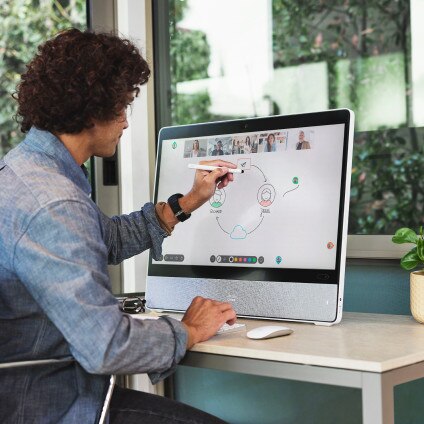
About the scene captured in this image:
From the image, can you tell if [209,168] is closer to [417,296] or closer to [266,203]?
[266,203]

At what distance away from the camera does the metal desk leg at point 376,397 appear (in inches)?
55.4

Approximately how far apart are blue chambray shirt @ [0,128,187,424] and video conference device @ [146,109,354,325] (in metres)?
0.43

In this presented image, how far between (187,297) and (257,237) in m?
0.26

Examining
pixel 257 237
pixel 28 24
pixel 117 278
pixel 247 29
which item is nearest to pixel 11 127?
pixel 28 24

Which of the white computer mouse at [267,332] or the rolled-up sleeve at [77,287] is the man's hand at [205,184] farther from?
the rolled-up sleeve at [77,287]

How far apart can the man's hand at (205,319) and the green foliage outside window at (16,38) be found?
118cm

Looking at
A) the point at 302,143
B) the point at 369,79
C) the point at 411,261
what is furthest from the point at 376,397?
the point at 369,79

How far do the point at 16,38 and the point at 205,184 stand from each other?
40.4 inches

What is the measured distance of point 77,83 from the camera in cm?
164

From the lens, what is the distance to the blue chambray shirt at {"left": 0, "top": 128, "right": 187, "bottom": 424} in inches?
54.9

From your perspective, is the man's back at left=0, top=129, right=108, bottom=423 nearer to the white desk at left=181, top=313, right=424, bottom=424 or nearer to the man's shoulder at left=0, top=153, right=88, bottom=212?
the man's shoulder at left=0, top=153, right=88, bottom=212

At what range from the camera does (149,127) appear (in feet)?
9.04

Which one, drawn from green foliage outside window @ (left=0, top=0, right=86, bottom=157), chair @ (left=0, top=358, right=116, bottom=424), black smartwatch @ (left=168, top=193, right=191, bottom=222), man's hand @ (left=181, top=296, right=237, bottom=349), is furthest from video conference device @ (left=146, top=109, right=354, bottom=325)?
green foliage outside window @ (left=0, top=0, right=86, bottom=157)

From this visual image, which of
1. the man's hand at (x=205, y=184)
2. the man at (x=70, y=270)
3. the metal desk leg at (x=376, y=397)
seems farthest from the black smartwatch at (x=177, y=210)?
the metal desk leg at (x=376, y=397)
